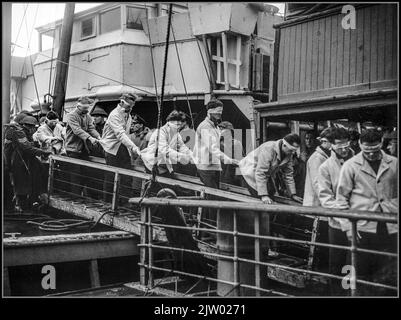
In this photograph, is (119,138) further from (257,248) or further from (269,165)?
(257,248)

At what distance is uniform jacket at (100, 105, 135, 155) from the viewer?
22.2 feet

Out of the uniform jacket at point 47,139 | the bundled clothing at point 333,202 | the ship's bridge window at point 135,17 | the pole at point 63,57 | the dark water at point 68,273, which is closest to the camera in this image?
the bundled clothing at point 333,202

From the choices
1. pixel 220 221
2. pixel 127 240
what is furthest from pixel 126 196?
pixel 220 221

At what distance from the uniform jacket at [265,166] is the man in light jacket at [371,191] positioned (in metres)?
1.15

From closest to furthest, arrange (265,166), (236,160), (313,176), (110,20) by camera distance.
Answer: (313,176) < (265,166) < (236,160) < (110,20)

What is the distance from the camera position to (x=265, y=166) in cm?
526

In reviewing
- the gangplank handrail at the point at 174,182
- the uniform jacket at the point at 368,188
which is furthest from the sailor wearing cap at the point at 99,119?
the uniform jacket at the point at 368,188

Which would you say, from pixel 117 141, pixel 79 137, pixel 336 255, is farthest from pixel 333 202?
pixel 79 137

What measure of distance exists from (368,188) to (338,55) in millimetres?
2275

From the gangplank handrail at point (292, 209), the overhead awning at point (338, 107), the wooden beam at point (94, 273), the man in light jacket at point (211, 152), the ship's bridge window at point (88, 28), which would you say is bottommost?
the wooden beam at point (94, 273)

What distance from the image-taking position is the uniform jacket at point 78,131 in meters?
7.16

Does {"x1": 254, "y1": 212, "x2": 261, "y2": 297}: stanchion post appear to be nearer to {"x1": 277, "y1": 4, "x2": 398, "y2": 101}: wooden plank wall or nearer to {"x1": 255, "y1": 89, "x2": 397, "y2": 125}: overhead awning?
{"x1": 255, "y1": 89, "x2": 397, "y2": 125}: overhead awning

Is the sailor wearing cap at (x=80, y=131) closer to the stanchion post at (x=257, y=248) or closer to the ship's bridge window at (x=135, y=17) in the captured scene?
the stanchion post at (x=257, y=248)
